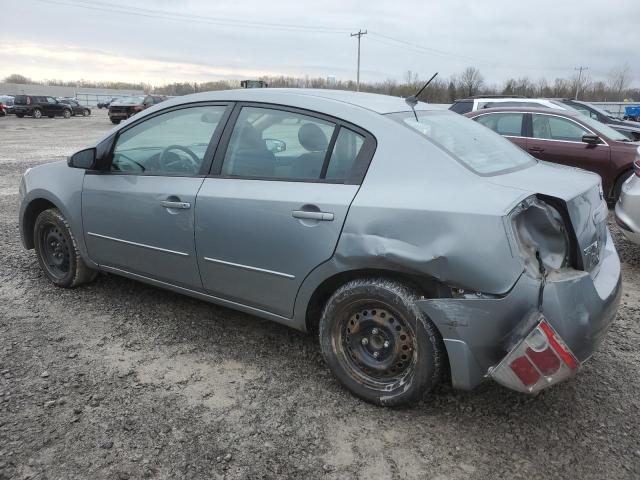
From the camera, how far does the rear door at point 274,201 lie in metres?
2.73

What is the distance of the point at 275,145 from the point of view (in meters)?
3.12

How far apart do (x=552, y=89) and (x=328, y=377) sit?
2883 inches

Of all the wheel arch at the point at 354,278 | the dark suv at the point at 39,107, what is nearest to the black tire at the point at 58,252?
the wheel arch at the point at 354,278

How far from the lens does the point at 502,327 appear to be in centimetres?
229

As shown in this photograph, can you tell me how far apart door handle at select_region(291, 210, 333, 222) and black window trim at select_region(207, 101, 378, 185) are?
A: 0.19 metres

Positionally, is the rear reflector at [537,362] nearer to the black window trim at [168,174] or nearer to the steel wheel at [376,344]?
the steel wheel at [376,344]

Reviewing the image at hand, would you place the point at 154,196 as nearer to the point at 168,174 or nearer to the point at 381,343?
the point at 168,174

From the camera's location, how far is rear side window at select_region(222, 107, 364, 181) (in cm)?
280

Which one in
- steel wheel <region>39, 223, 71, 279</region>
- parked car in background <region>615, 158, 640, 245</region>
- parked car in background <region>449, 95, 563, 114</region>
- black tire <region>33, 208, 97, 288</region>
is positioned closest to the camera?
black tire <region>33, 208, 97, 288</region>

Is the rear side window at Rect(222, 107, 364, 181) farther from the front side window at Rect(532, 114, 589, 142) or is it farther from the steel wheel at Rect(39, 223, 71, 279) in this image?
the front side window at Rect(532, 114, 589, 142)

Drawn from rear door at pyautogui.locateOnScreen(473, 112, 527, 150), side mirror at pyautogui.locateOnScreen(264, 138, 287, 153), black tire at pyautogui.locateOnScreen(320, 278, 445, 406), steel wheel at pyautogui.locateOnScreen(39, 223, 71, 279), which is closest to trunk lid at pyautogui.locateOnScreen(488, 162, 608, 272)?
black tire at pyautogui.locateOnScreen(320, 278, 445, 406)

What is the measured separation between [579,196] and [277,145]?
1661mm

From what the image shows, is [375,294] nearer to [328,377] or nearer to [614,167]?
[328,377]

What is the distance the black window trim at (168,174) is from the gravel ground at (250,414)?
1.08m
